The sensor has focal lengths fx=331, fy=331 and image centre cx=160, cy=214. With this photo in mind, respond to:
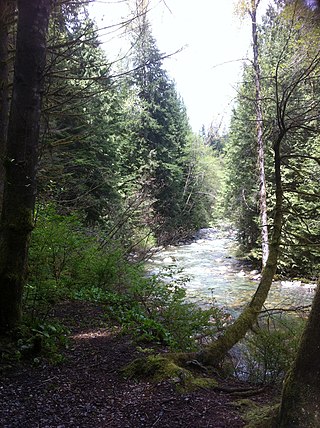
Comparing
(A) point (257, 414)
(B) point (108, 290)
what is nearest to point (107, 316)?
(B) point (108, 290)

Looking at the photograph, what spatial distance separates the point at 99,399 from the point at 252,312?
85.2 inches

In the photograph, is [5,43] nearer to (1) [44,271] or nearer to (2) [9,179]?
(2) [9,179]

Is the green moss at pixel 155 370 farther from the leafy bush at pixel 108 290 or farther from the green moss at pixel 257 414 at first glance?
the leafy bush at pixel 108 290

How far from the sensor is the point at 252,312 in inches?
160

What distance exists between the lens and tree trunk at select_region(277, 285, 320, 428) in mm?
1620

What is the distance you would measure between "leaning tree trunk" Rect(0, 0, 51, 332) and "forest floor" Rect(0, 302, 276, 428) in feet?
2.37

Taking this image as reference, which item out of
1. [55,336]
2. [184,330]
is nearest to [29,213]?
[55,336]

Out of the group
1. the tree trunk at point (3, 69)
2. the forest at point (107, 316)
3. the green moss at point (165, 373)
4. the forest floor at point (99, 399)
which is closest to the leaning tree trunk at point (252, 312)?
the forest at point (107, 316)

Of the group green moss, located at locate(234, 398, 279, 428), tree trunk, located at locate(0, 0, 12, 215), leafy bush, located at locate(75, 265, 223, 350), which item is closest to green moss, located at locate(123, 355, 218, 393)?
green moss, located at locate(234, 398, 279, 428)

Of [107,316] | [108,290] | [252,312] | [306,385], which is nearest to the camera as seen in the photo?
[306,385]

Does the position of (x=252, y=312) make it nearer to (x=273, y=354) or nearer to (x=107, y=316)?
(x=273, y=354)

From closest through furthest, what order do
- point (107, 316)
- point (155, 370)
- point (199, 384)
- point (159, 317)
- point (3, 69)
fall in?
1. point (199, 384)
2. point (155, 370)
3. point (3, 69)
4. point (107, 316)
5. point (159, 317)

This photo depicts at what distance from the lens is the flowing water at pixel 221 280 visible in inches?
388

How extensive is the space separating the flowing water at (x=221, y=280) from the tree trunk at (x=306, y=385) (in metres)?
4.13
